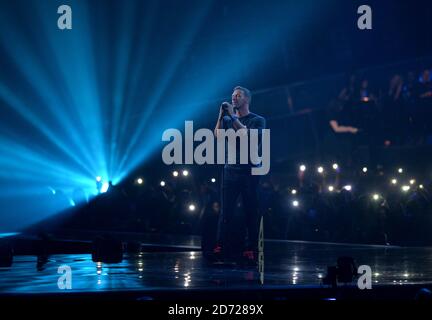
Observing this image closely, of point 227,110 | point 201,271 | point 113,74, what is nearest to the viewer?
point 201,271

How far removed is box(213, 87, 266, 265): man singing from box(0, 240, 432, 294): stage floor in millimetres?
415

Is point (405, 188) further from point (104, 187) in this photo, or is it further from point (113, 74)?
point (113, 74)

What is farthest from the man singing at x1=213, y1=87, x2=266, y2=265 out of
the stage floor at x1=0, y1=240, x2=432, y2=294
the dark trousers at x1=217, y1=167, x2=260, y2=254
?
the stage floor at x1=0, y1=240, x2=432, y2=294

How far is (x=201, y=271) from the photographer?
894cm

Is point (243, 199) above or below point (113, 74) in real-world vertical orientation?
below

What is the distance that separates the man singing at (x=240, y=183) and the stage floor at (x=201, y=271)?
0.42 m

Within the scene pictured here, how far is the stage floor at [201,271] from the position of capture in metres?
7.33

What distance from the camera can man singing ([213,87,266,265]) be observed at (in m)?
9.20

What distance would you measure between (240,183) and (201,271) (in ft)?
4.06

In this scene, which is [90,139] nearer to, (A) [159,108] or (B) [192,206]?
(A) [159,108]

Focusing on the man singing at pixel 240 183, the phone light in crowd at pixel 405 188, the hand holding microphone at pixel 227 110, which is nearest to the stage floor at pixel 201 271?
the man singing at pixel 240 183

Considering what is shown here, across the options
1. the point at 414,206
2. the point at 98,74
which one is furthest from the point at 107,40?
the point at 414,206

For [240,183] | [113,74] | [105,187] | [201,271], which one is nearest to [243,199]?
[240,183]

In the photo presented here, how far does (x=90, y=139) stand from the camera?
18656 millimetres
